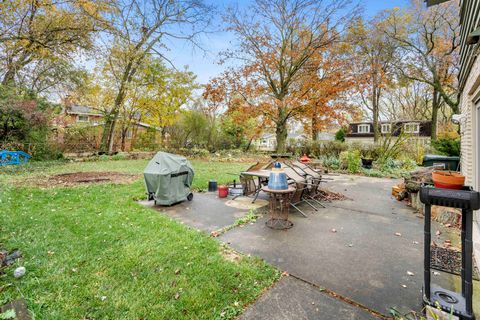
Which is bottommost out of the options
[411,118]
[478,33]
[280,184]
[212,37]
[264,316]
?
[264,316]

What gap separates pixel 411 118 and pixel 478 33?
28069mm

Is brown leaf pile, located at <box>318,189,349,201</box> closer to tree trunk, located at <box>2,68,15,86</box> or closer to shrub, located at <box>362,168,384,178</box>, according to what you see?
shrub, located at <box>362,168,384,178</box>

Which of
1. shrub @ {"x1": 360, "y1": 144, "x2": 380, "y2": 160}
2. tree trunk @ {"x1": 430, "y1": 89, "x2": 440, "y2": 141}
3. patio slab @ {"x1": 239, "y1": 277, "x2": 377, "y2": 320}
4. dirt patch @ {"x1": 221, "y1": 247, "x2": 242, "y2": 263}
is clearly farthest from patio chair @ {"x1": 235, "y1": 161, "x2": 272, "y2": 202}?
tree trunk @ {"x1": 430, "y1": 89, "x2": 440, "y2": 141}

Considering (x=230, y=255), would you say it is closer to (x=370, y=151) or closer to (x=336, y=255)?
(x=336, y=255)

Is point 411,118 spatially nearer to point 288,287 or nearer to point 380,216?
point 380,216

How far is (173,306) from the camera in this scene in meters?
1.95

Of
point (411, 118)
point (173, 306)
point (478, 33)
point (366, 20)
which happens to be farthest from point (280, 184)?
point (411, 118)

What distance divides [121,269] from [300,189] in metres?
3.51

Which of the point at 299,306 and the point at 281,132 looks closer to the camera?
the point at 299,306

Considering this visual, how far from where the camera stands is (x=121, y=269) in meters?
2.48

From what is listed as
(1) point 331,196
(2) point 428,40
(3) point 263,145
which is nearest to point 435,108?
(2) point 428,40

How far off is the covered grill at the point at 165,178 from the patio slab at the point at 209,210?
0.68ft

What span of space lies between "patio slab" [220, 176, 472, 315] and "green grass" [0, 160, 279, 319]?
0.41 metres

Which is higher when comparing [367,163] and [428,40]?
[428,40]
